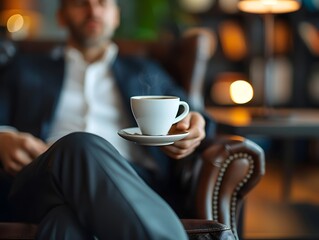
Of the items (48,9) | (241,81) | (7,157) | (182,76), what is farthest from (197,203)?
(48,9)

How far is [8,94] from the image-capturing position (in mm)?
1997

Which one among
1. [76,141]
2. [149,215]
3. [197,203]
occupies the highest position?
[76,141]

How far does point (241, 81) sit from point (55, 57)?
6.55 ft

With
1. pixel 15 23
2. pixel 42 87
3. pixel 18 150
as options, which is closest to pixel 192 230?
pixel 18 150

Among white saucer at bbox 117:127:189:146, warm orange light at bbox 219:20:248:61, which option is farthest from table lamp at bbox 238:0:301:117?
warm orange light at bbox 219:20:248:61

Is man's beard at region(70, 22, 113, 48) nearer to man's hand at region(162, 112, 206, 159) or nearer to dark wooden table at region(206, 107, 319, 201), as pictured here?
dark wooden table at region(206, 107, 319, 201)

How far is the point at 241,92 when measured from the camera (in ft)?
12.8

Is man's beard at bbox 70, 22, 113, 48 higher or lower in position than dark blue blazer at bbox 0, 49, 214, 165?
higher

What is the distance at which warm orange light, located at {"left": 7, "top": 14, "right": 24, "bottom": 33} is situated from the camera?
3.97m

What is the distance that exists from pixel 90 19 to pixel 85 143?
871 millimetres

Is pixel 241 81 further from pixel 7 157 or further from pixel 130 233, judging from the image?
pixel 130 233

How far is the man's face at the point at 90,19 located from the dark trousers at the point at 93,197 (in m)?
0.81

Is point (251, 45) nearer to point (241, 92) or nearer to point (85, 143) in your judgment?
point (241, 92)

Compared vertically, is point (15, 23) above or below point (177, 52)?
above
